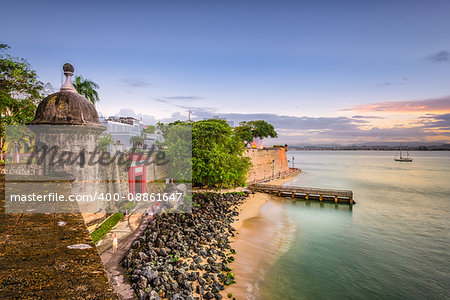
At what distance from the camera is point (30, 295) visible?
1.88m

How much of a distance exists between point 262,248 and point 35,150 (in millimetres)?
16071

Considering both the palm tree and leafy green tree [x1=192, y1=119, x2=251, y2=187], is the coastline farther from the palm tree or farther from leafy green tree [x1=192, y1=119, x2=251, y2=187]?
the palm tree

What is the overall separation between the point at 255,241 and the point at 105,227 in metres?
11.6

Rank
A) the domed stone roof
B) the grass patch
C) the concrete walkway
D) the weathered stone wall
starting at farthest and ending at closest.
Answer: the weathered stone wall
the grass patch
the domed stone roof
the concrete walkway

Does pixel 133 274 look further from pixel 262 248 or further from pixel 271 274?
pixel 262 248

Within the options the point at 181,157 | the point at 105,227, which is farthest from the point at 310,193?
the point at 105,227

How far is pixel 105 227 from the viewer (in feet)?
46.4

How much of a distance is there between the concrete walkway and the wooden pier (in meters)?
26.0

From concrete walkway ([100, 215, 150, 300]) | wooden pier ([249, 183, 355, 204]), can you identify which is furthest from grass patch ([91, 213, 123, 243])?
wooden pier ([249, 183, 355, 204])

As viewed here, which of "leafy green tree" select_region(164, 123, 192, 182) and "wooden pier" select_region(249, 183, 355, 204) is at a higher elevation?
"leafy green tree" select_region(164, 123, 192, 182)

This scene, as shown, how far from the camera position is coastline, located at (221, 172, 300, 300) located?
13188mm

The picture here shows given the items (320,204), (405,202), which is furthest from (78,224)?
(405,202)

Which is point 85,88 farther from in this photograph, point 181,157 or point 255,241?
point 255,241

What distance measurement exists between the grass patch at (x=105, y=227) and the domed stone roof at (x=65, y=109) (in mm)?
6311
